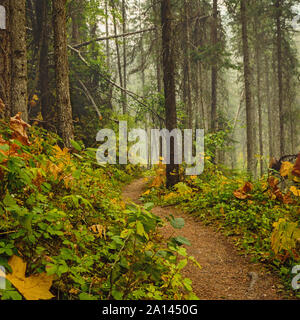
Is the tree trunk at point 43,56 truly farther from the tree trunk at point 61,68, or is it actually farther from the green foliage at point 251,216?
the green foliage at point 251,216

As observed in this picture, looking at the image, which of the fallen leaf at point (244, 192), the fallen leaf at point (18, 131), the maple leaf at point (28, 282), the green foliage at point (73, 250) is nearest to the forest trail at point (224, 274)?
the green foliage at point (73, 250)

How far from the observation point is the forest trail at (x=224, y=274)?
344 centimetres

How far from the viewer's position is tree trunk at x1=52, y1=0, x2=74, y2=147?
295 inches

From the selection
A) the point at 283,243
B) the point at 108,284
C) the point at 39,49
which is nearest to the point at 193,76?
the point at 39,49

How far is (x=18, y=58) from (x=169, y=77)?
5165 mm

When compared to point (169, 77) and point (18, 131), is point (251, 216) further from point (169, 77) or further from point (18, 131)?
point (169, 77)

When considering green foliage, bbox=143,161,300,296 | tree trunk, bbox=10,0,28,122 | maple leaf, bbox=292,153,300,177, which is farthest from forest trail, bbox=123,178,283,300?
tree trunk, bbox=10,0,28,122

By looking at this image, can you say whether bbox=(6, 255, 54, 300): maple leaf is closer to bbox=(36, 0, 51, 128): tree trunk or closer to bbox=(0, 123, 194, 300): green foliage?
bbox=(0, 123, 194, 300): green foliage

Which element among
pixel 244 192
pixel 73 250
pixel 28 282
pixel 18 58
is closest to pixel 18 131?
pixel 73 250

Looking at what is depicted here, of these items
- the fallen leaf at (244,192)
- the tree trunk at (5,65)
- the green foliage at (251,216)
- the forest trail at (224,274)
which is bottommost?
the forest trail at (224,274)

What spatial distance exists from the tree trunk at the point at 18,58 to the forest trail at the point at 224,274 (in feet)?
14.8

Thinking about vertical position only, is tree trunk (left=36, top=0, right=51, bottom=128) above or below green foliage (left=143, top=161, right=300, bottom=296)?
above

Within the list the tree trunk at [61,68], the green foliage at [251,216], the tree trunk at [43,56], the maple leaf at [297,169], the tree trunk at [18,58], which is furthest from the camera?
the tree trunk at [43,56]

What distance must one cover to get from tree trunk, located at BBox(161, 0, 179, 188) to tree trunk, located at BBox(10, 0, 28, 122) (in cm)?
478
